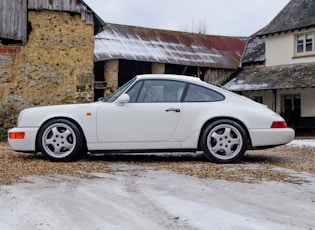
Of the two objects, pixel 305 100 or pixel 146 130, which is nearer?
pixel 146 130

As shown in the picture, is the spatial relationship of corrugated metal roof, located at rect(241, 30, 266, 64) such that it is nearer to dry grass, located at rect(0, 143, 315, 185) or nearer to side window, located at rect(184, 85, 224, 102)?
dry grass, located at rect(0, 143, 315, 185)

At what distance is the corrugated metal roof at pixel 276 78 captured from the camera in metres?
21.0

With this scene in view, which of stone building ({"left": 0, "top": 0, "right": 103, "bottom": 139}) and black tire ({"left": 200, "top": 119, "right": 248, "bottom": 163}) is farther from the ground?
stone building ({"left": 0, "top": 0, "right": 103, "bottom": 139})

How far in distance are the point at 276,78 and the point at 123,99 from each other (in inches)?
679

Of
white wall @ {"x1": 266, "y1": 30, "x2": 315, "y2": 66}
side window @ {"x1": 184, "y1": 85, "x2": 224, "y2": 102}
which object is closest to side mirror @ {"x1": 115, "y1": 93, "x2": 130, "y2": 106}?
side window @ {"x1": 184, "y1": 85, "x2": 224, "y2": 102}

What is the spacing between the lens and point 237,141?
6633mm

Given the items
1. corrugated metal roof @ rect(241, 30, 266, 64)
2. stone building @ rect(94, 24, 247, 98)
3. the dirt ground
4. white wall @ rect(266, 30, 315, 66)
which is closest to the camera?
the dirt ground

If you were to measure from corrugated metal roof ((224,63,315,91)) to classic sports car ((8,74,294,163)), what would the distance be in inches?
563

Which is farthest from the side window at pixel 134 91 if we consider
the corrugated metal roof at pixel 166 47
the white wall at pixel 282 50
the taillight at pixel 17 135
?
the white wall at pixel 282 50

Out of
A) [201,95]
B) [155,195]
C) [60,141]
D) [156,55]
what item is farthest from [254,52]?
[155,195]

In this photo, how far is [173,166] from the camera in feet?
21.0

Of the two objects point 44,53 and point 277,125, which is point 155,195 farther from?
point 44,53

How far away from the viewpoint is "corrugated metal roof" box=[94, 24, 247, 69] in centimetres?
2474

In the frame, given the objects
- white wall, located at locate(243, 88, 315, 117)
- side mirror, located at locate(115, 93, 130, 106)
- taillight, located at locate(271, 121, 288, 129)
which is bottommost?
taillight, located at locate(271, 121, 288, 129)
